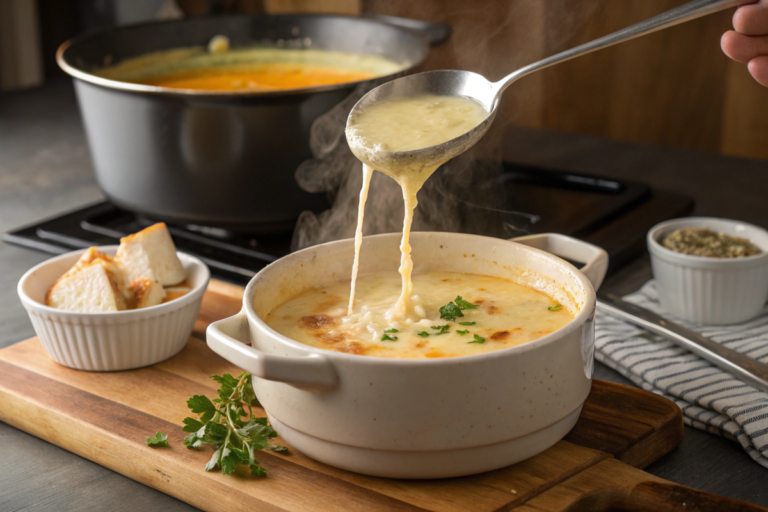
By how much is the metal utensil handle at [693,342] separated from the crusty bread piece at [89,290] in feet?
2.63

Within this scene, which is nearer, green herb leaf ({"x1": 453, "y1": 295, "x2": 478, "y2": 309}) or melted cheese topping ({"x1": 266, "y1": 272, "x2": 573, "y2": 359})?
melted cheese topping ({"x1": 266, "y1": 272, "x2": 573, "y2": 359})

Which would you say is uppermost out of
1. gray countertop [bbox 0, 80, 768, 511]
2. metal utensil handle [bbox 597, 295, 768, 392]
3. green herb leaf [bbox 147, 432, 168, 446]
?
metal utensil handle [bbox 597, 295, 768, 392]

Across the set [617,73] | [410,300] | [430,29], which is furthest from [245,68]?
[617,73]

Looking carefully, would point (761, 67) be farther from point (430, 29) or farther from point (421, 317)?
point (430, 29)

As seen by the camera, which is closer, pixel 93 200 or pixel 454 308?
pixel 454 308

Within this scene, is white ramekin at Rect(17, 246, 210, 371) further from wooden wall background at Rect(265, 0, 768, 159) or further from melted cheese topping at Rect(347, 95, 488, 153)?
wooden wall background at Rect(265, 0, 768, 159)

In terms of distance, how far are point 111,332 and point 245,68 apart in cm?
106

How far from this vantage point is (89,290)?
125 cm

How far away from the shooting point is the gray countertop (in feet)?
3.34

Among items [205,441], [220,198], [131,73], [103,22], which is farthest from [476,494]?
[103,22]

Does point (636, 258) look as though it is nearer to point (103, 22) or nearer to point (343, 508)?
point (343, 508)

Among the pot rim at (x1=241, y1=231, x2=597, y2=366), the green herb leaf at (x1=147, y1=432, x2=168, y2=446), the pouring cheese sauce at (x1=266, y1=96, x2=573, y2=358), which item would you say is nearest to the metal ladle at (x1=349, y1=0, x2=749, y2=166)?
the pouring cheese sauce at (x1=266, y1=96, x2=573, y2=358)

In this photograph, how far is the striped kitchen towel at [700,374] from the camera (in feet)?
3.60

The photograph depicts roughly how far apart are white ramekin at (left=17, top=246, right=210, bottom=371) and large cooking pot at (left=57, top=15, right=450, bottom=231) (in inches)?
15.0
